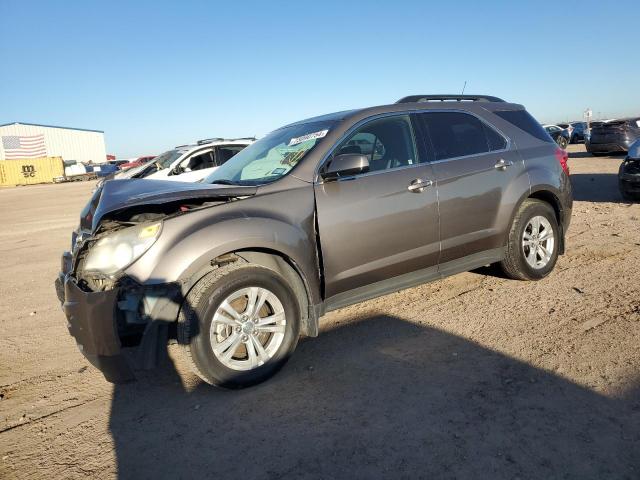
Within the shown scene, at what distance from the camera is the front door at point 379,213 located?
11.5 ft

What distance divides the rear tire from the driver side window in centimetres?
137

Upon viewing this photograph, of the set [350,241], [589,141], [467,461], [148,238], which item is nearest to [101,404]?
[148,238]

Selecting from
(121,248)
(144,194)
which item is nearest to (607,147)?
(144,194)

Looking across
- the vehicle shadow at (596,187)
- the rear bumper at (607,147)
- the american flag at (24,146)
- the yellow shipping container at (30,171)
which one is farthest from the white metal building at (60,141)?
the vehicle shadow at (596,187)

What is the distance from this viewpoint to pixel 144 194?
3.17 m

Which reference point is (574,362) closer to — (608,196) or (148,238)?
(148,238)

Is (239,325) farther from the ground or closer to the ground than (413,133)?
closer to the ground

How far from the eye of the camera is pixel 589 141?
18312mm

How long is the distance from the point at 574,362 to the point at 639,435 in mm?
813

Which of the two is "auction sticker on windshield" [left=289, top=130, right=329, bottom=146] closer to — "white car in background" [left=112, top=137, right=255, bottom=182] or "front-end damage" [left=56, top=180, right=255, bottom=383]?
"front-end damage" [left=56, top=180, right=255, bottom=383]

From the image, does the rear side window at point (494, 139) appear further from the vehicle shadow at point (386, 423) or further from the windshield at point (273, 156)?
the vehicle shadow at point (386, 423)

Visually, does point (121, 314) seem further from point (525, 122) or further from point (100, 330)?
point (525, 122)

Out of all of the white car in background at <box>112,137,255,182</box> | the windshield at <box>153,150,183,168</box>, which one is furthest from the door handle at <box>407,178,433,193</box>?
the windshield at <box>153,150,183,168</box>

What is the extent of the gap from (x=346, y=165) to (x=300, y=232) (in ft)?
1.94
